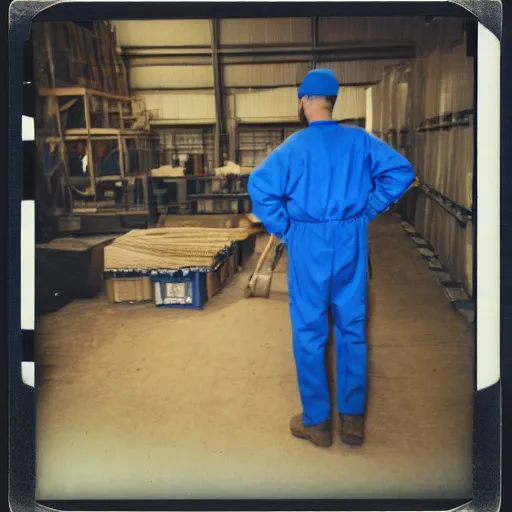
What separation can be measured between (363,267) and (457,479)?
969 mm

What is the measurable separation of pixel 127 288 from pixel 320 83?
148 centimetres

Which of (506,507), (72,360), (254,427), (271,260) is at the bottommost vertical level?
(506,507)

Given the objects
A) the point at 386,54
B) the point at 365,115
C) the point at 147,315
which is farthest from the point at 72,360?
the point at 386,54

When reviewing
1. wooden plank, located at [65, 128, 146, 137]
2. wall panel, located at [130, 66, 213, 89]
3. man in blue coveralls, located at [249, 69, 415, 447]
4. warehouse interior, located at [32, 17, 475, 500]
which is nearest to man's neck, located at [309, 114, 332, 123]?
man in blue coveralls, located at [249, 69, 415, 447]

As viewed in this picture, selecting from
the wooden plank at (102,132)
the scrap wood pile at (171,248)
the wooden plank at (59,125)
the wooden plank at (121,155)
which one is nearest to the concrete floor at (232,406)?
the scrap wood pile at (171,248)

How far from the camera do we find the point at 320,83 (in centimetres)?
292

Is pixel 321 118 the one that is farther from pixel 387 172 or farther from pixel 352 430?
pixel 352 430

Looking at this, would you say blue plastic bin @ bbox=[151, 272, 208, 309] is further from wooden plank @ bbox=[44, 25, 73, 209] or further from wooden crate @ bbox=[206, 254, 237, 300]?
wooden plank @ bbox=[44, 25, 73, 209]

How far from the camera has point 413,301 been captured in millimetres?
4008

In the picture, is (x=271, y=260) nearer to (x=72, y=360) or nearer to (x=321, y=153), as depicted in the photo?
(x=321, y=153)

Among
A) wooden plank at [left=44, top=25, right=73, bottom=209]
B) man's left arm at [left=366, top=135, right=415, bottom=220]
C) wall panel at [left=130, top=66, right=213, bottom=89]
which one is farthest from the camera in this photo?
wall panel at [left=130, top=66, right=213, bottom=89]

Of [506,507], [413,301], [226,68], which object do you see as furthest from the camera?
[413,301]

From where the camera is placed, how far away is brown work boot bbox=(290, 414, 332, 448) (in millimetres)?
3084

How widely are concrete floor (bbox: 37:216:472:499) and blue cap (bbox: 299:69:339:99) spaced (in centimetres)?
73
